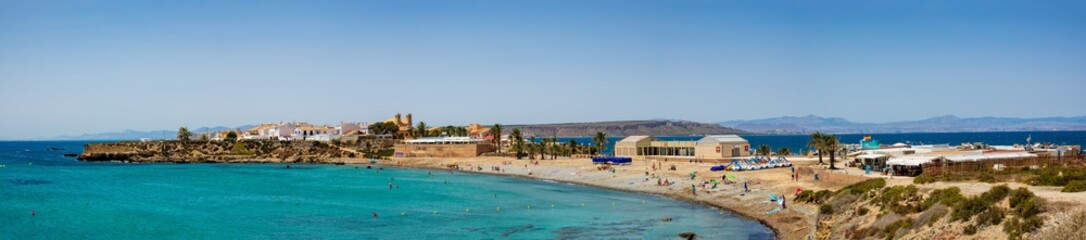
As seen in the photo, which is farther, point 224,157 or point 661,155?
point 224,157

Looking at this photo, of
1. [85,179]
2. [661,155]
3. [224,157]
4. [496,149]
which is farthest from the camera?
[224,157]

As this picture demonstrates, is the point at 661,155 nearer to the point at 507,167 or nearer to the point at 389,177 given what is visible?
the point at 507,167

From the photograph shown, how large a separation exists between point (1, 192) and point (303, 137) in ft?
314

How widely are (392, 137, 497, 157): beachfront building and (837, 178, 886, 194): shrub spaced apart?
272 feet

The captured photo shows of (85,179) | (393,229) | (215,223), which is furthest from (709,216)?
(85,179)

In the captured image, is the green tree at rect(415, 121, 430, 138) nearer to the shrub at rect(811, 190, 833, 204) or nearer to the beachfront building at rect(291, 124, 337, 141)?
the beachfront building at rect(291, 124, 337, 141)

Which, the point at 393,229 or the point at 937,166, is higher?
the point at 937,166

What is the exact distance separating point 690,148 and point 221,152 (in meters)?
92.6

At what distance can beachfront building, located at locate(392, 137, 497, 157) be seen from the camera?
121m

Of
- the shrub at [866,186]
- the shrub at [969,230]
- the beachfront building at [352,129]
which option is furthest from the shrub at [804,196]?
the beachfront building at [352,129]

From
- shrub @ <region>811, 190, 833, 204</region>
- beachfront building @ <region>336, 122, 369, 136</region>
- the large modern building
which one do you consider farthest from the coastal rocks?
beachfront building @ <region>336, 122, 369, 136</region>

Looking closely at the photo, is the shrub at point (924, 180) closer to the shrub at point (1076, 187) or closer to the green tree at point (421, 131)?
the shrub at point (1076, 187)

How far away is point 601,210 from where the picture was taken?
167 feet

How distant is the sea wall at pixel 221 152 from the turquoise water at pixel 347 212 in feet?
170
